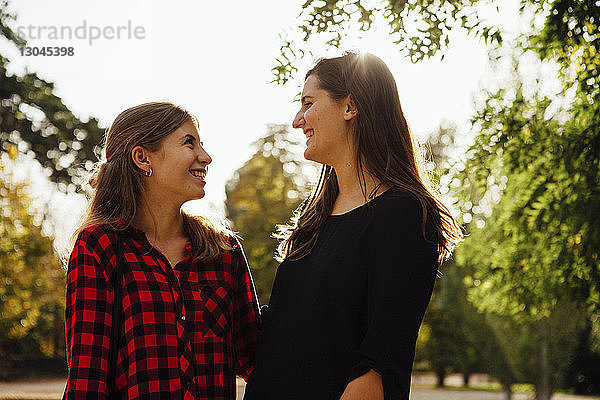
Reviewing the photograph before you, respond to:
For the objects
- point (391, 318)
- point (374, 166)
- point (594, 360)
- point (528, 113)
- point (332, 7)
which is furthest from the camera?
point (594, 360)

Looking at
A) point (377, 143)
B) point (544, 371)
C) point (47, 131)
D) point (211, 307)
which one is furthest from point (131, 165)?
point (544, 371)

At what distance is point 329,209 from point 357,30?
1773mm

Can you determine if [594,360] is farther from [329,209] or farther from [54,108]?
[329,209]

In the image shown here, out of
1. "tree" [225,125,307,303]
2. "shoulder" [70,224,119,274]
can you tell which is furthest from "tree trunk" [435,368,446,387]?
"shoulder" [70,224,119,274]

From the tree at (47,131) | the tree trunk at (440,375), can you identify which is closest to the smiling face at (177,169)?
the tree at (47,131)

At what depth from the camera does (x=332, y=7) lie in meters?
4.31

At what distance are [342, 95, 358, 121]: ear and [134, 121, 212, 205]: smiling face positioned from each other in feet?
2.11

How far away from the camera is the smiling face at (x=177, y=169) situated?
9.73 ft

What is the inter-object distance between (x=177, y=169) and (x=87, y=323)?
2.36 ft

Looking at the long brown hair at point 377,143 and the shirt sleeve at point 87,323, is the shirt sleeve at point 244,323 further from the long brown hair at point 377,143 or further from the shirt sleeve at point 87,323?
the shirt sleeve at point 87,323

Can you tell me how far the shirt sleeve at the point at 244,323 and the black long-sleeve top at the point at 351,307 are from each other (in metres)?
0.27

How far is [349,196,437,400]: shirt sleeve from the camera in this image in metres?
2.22

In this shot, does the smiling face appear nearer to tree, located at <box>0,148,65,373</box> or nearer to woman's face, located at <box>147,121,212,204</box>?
woman's face, located at <box>147,121,212,204</box>

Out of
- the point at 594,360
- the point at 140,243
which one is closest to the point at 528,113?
the point at 140,243
